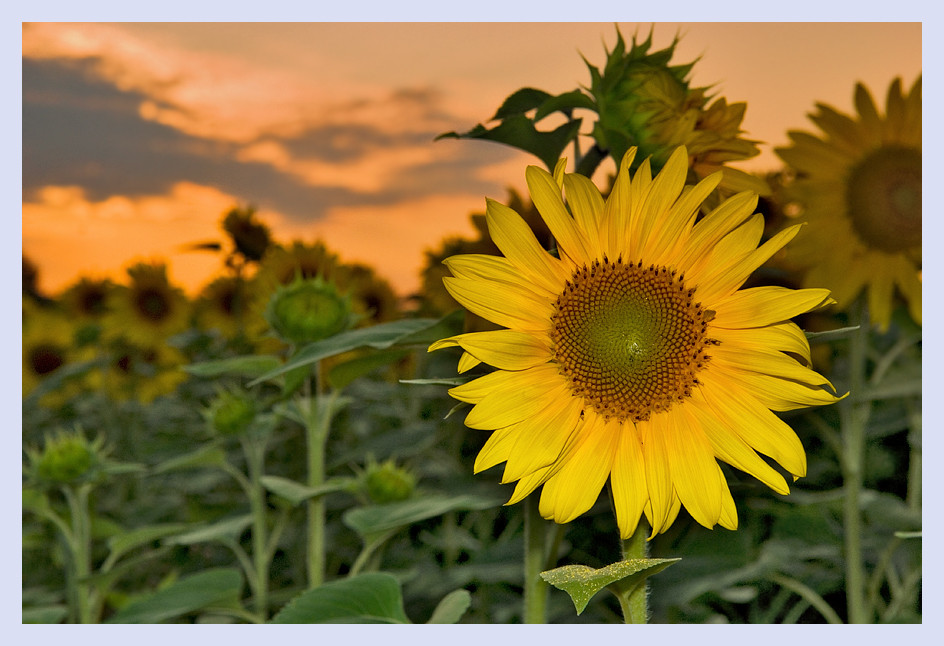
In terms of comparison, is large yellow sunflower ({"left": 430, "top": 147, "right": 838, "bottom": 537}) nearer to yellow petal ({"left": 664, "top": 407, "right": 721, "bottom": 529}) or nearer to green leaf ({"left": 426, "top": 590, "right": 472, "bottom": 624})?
yellow petal ({"left": 664, "top": 407, "right": 721, "bottom": 529})

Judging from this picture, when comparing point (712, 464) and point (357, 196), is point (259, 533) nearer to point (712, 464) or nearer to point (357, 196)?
point (357, 196)

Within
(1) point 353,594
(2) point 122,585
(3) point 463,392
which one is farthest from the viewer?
(2) point 122,585

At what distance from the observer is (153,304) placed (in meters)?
1.54

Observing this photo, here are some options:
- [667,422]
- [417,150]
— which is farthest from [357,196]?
[667,422]

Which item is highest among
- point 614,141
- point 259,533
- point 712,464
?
point 614,141

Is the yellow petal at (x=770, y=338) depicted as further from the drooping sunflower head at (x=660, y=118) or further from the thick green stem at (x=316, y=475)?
the thick green stem at (x=316, y=475)

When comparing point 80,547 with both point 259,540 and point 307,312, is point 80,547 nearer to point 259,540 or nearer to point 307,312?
point 259,540

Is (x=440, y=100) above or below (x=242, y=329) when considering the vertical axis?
above

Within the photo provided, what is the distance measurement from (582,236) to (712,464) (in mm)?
190

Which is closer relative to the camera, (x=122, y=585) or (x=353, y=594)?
(x=353, y=594)

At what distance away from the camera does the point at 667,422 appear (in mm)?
579

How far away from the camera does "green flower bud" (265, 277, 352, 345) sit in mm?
849

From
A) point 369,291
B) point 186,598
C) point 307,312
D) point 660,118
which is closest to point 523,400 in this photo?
point 660,118

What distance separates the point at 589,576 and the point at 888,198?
0.70 meters
